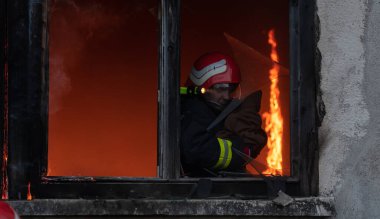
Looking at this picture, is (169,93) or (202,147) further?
(202,147)

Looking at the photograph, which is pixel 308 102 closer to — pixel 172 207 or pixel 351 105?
pixel 351 105

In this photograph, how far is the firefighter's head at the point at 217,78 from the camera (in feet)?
17.5

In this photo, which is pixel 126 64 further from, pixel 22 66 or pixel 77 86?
pixel 22 66

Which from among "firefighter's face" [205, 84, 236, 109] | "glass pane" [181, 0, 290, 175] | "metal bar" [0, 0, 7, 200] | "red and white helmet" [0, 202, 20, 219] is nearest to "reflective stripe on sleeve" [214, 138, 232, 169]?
"glass pane" [181, 0, 290, 175]

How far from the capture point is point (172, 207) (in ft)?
15.2

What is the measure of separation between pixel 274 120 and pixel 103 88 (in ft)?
4.93

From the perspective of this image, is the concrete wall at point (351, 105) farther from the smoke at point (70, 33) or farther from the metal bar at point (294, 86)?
the smoke at point (70, 33)

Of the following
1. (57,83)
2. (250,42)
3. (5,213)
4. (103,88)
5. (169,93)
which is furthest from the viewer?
(103,88)

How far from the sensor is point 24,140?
461cm

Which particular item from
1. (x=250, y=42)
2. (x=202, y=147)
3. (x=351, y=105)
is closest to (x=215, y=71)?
(x=250, y=42)

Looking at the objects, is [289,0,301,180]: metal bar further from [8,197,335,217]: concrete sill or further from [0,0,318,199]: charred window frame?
[8,197,335,217]: concrete sill

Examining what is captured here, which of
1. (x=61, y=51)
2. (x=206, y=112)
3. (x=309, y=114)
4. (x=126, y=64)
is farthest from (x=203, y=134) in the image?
(x=126, y=64)

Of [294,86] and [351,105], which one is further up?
[294,86]

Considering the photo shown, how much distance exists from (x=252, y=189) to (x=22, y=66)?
142cm
